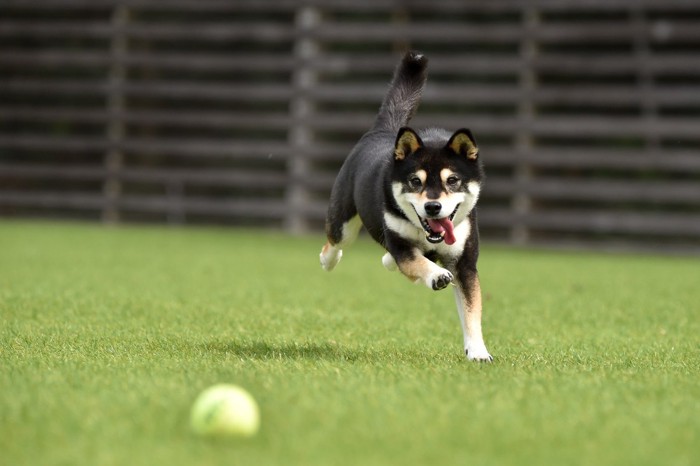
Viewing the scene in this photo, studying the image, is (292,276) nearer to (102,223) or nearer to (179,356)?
(179,356)

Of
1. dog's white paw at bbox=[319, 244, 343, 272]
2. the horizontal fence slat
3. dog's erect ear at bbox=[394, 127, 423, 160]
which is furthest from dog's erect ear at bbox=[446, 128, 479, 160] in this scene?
the horizontal fence slat

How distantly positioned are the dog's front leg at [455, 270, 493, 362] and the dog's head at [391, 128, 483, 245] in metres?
0.23

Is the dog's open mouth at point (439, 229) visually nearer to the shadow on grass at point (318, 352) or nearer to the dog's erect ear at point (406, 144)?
the dog's erect ear at point (406, 144)

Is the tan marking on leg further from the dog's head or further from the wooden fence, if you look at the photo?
the wooden fence

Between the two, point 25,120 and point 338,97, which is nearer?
point 338,97

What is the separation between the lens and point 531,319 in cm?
617

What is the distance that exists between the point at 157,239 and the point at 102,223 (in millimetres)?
2790

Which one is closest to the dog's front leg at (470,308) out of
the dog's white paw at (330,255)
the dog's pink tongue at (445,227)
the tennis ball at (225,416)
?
the dog's pink tongue at (445,227)

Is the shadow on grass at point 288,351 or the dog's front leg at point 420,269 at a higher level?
the dog's front leg at point 420,269

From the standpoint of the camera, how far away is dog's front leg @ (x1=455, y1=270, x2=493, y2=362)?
4617 millimetres

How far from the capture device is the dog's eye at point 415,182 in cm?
452

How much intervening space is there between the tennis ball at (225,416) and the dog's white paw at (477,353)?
171 centimetres

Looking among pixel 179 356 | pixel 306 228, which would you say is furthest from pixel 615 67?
pixel 179 356

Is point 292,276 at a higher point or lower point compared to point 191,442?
lower
